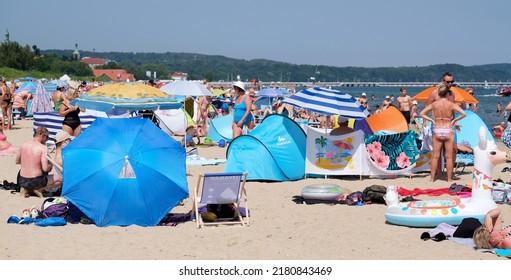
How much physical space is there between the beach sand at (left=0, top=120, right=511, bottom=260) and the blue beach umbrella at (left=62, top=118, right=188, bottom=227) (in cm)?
21

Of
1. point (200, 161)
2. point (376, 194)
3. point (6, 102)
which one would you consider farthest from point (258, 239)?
point (6, 102)

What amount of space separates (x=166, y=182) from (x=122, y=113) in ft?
31.4

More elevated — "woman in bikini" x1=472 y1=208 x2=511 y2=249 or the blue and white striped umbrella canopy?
the blue and white striped umbrella canopy

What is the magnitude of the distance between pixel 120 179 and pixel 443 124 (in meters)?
5.12

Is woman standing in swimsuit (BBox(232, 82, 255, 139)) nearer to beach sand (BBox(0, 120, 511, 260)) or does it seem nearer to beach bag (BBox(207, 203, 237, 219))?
beach sand (BBox(0, 120, 511, 260))

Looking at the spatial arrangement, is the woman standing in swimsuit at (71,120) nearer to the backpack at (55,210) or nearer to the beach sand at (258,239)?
the beach sand at (258,239)

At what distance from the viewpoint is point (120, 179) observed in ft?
26.2

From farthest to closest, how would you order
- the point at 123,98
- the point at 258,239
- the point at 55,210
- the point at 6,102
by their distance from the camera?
the point at 6,102
the point at 123,98
the point at 55,210
the point at 258,239

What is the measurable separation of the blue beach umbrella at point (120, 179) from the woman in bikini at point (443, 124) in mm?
4375

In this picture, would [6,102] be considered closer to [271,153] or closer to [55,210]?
[271,153]

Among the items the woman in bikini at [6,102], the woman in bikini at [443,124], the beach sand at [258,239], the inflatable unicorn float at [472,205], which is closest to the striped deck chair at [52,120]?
the beach sand at [258,239]

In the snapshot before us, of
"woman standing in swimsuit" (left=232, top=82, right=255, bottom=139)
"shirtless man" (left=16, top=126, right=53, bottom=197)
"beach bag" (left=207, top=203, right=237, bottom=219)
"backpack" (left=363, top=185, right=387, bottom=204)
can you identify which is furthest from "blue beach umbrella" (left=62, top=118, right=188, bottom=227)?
"woman standing in swimsuit" (left=232, top=82, right=255, bottom=139)

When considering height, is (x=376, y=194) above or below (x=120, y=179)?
below

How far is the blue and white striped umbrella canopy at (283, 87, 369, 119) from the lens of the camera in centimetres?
1118
